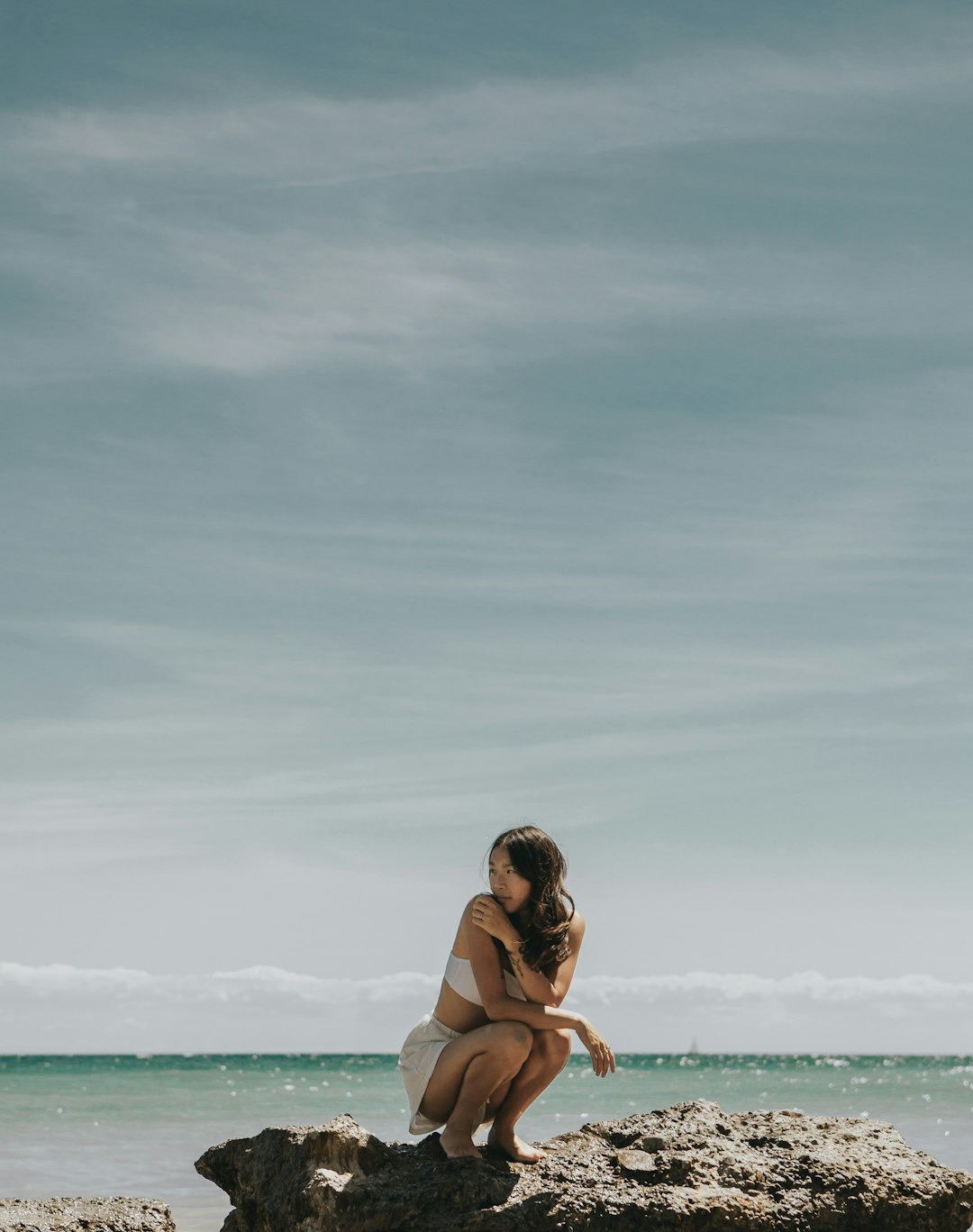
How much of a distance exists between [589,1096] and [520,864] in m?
28.3

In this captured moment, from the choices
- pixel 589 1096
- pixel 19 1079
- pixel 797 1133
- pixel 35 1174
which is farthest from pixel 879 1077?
pixel 797 1133

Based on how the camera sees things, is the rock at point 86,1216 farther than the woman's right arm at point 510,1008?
Yes

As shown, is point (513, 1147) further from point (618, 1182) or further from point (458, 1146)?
point (618, 1182)

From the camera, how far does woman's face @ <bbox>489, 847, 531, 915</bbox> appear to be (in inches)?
230

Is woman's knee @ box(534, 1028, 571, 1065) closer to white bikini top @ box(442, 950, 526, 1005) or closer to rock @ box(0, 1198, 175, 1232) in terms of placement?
white bikini top @ box(442, 950, 526, 1005)

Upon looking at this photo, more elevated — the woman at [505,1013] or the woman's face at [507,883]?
the woman's face at [507,883]

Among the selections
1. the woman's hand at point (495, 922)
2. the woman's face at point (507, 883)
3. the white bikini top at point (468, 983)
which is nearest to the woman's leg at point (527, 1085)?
the white bikini top at point (468, 983)

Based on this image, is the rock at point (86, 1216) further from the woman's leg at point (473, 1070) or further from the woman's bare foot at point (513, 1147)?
the woman's bare foot at point (513, 1147)

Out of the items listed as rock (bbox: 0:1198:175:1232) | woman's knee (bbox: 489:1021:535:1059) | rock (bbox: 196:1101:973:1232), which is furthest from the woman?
rock (bbox: 0:1198:175:1232)

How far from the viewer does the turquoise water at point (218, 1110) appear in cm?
1462

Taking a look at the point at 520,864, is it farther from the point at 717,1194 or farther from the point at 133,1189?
the point at 133,1189

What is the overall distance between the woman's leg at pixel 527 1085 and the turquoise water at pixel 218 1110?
6150mm

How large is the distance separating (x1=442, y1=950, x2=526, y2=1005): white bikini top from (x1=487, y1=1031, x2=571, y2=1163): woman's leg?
8.4 inches

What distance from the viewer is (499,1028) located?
18.6 feet
